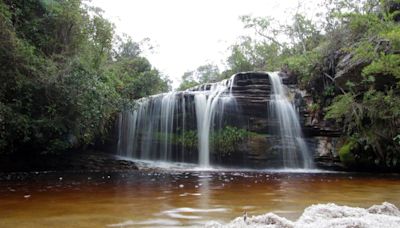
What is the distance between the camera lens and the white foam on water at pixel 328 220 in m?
3.06

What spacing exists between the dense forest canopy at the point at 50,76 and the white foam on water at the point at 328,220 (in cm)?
824

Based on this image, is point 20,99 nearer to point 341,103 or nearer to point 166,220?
point 166,220

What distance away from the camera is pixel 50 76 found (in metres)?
10.5

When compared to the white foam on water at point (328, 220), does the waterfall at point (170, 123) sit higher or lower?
higher

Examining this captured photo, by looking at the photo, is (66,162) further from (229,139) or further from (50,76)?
(229,139)

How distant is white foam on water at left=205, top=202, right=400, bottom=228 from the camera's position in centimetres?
306

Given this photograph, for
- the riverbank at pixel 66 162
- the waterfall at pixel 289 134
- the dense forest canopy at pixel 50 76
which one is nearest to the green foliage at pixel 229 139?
the waterfall at pixel 289 134

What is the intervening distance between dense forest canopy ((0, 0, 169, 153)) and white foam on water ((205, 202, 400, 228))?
8.24m

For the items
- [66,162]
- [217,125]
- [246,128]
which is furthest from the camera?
[217,125]

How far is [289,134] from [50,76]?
962 centimetres

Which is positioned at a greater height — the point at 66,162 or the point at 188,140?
the point at 188,140

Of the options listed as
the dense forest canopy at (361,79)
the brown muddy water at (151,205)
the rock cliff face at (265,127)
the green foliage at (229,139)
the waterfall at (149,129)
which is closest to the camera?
the brown muddy water at (151,205)

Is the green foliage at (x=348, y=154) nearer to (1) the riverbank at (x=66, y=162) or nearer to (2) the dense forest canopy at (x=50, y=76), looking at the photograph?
(1) the riverbank at (x=66, y=162)

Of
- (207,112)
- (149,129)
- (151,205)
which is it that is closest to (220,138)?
(207,112)
